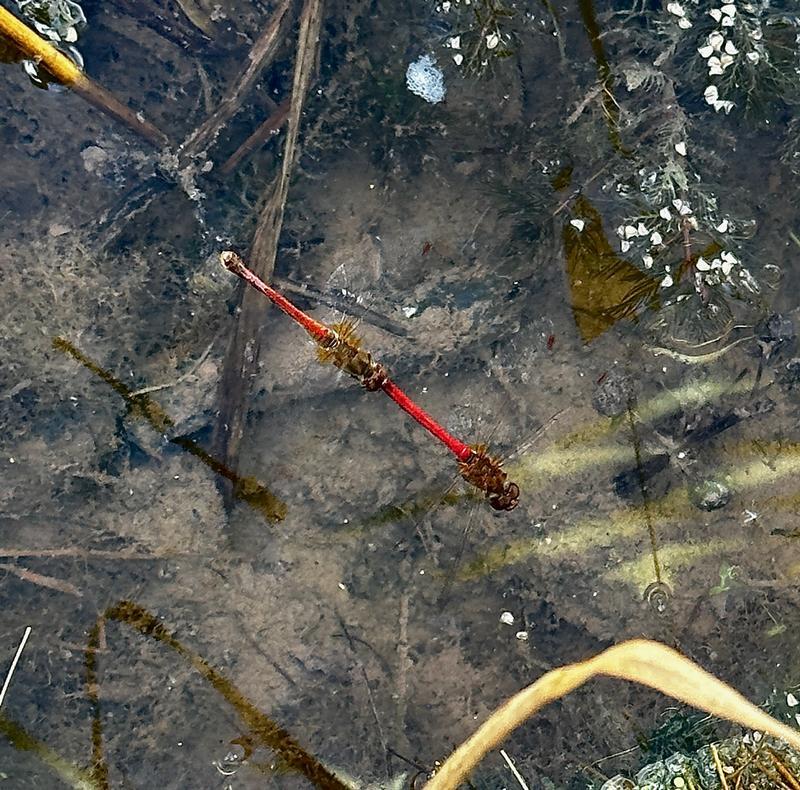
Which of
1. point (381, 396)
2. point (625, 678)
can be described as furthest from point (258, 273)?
point (625, 678)

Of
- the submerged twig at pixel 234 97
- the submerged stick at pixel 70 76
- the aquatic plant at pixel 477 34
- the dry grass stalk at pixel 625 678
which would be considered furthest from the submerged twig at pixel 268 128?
the dry grass stalk at pixel 625 678

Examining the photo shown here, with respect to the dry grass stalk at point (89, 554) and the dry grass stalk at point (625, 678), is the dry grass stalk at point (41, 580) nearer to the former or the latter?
the dry grass stalk at point (89, 554)

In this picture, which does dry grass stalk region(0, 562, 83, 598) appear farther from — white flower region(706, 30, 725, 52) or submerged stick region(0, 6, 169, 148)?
white flower region(706, 30, 725, 52)

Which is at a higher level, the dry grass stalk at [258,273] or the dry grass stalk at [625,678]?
the dry grass stalk at [258,273]

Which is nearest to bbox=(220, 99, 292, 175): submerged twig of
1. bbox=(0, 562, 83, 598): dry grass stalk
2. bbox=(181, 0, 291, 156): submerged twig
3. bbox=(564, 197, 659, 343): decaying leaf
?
bbox=(181, 0, 291, 156): submerged twig

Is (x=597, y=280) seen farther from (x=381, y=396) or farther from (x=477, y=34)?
(x=477, y=34)

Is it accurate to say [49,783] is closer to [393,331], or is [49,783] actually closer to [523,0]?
[393,331]
